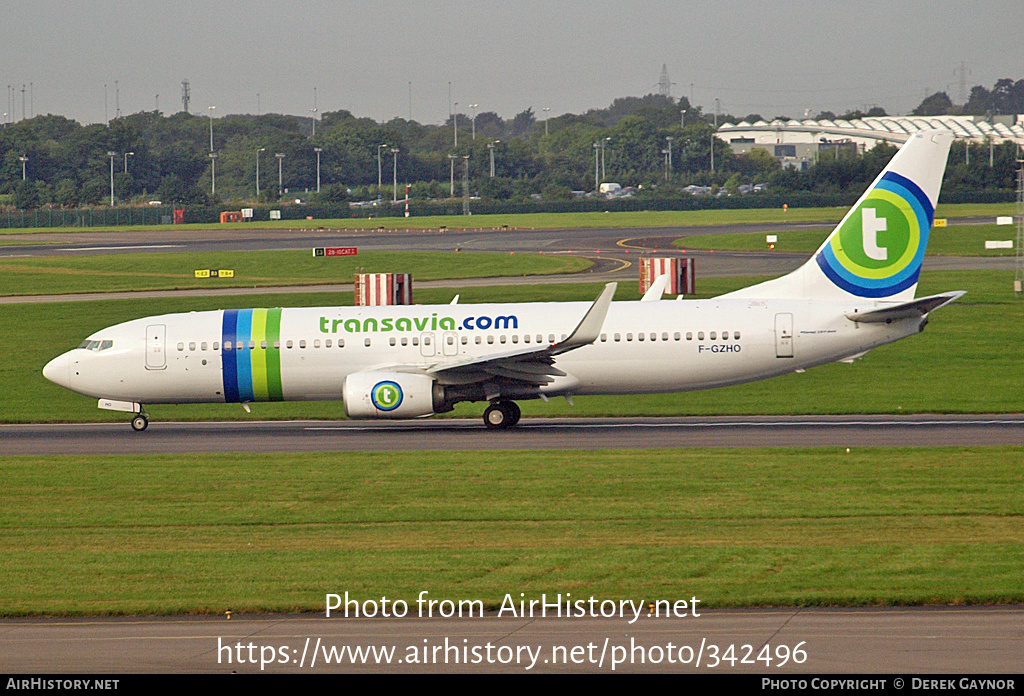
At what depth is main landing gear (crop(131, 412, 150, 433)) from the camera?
3750 centimetres

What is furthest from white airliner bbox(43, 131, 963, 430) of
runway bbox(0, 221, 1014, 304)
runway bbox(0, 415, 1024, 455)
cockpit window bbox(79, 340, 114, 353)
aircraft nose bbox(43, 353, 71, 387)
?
runway bbox(0, 221, 1014, 304)

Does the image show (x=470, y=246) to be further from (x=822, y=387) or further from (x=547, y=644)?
(x=547, y=644)

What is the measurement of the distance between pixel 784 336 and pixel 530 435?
779cm

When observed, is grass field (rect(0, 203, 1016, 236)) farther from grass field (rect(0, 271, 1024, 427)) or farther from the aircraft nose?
the aircraft nose

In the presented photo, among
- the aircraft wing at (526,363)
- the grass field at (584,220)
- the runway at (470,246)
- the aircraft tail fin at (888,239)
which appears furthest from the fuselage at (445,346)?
the grass field at (584,220)

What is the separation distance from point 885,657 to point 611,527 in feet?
28.0

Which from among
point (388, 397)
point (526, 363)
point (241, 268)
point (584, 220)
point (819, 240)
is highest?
point (584, 220)

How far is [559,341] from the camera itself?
116ft

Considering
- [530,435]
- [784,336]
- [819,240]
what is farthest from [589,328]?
[819,240]

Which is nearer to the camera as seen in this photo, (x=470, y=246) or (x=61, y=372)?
(x=61, y=372)

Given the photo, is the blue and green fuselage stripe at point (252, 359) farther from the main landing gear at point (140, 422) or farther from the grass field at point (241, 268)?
the grass field at point (241, 268)

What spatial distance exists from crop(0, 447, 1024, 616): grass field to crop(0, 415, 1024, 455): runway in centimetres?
178

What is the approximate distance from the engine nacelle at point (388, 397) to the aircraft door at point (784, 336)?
9.93m

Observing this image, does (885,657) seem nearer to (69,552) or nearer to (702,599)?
(702,599)
